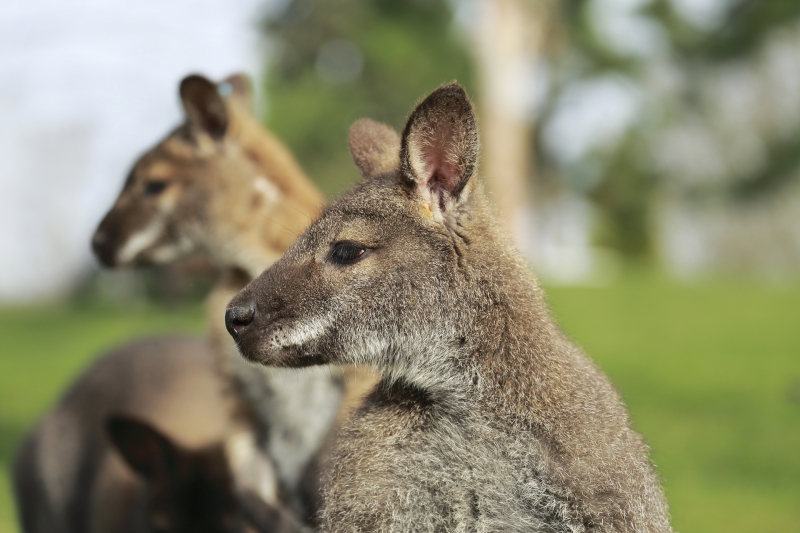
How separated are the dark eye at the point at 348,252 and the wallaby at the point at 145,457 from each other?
188 centimetres

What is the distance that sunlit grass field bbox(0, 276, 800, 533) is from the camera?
22.8 feet

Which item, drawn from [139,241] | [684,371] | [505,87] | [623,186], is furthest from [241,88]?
[623,186]

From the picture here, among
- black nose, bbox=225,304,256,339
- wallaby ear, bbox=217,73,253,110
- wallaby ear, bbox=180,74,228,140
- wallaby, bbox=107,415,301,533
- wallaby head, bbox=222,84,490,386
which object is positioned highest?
wallaby ear, bbox=217,73,253,110

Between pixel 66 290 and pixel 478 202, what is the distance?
19.7 m

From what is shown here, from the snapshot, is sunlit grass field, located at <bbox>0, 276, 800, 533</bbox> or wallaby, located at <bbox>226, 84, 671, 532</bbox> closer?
wallaby, located at <bbox>226, 84, 671, 532</bbox>

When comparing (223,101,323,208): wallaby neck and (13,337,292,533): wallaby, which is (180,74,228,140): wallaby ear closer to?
(223,101,323,208): wallaby neck

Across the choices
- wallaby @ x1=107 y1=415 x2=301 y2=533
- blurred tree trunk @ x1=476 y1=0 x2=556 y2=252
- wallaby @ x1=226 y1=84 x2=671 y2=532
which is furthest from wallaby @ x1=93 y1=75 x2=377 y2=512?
blurred tree trunk @ x1=476 y1=0 x2=556 y2=252

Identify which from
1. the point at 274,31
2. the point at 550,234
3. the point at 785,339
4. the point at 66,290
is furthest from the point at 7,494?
the point at 550,234

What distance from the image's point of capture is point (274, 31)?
27.6 metres

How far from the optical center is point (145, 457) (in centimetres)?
480

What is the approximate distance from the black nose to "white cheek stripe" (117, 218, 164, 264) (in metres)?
2.22

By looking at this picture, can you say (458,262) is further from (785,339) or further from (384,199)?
(785,339)

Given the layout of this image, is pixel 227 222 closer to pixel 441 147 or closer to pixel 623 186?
pixel 441 147

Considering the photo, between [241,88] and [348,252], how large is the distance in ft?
9.87
